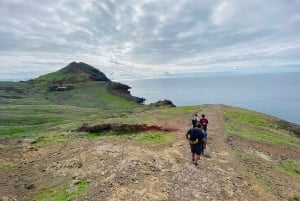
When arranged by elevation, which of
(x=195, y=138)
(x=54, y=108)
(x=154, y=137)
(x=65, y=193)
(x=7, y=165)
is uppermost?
(x=195, y=138)

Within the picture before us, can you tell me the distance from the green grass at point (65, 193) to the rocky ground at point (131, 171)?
1.58ft

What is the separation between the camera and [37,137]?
3688 centimetres

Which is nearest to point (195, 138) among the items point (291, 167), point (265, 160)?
point (265, 160)

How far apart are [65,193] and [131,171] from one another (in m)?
4.14

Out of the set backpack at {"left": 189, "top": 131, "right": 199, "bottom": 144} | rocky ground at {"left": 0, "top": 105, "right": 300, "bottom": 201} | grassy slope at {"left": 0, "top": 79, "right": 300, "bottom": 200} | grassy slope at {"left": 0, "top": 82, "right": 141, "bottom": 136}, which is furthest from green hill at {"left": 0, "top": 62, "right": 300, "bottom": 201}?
grassy slope at {"left": 0, "top": 82, "right": 141, "bottom": 136}

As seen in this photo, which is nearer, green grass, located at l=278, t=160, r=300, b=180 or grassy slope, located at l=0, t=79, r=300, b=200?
green grass, located at l=278, t=160, r=300, b=180

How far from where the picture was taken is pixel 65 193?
62.0 feet

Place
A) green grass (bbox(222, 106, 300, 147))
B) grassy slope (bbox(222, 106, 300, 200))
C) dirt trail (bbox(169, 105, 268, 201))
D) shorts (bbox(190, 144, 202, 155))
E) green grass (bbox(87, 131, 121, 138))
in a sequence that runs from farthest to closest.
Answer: green grass (bbox(222, 106, 300, 147))
green grass (bbox(87, 131, 121, 138))
grassy slope (bbox(222, 106, 300, 200))
shorts (bbox(190, 144, 202, 155))
dirt trail (bbox(169, 105, 268, 201))

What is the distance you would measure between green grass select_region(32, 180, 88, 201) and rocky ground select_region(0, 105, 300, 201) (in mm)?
483

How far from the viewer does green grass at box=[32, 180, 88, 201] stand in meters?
18.2

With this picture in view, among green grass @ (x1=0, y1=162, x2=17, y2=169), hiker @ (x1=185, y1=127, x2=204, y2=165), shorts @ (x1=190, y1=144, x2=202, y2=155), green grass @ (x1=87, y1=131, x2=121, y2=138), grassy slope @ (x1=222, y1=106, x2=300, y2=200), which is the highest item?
hiker @ (x1=185, y1=127, x2=204, y2=165)

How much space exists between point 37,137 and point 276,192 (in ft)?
88.4

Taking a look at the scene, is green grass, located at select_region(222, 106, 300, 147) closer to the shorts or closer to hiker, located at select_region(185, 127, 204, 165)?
the shorts

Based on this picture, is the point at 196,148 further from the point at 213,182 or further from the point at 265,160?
the point at 265,160
